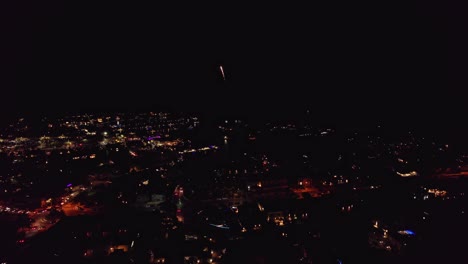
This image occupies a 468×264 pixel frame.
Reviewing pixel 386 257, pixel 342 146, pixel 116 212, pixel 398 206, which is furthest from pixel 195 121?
pixel 386 257

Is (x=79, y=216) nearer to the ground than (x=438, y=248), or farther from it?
farther from it

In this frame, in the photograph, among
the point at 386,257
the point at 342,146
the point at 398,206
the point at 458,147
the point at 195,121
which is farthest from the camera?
the point at 195,121

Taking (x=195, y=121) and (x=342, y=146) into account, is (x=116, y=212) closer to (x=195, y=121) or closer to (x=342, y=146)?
(x=342, y=146)

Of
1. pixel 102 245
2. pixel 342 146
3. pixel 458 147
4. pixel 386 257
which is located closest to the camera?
pixel 386 257

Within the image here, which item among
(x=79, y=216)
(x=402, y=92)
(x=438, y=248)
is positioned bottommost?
(x=438, y=248)

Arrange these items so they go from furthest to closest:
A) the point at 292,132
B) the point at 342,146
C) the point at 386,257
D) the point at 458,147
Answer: the point at 292,132 < the point at 342,146 < the point at 458,147 < the point at 386,257

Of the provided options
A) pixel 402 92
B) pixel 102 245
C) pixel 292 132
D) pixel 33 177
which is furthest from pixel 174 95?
pixel 102 245

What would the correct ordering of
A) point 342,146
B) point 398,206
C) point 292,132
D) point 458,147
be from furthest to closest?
1. point 292,132
2. point 342,146
3. point 458,147
4. point 398,206

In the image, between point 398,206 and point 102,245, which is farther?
point 398,206

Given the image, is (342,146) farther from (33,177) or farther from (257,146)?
(33,177)
